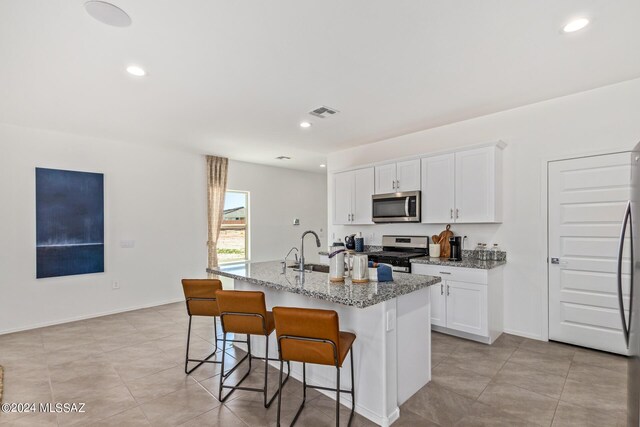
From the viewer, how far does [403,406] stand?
2.33 m

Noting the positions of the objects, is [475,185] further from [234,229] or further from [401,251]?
[234,229]

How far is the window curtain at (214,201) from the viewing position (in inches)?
239

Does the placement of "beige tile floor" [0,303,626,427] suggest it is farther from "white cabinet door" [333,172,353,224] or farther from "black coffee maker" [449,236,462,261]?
"white cabinet door" [333,172,353,224]

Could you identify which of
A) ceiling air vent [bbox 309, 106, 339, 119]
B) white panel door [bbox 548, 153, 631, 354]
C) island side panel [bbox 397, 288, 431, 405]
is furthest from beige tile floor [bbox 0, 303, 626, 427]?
ceiling air vent [bbox 309, 106, 339, 119]

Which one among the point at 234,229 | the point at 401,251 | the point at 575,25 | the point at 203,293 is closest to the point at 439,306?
the point at 401,251

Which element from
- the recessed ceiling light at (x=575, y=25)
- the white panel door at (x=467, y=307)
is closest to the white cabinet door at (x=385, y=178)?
the white panel door at (x=467, y=307)

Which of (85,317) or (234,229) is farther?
(234,229)

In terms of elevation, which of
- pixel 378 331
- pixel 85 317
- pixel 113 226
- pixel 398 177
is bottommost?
pixel 85 317

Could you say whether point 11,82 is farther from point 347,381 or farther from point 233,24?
point 347,381

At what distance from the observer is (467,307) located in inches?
140

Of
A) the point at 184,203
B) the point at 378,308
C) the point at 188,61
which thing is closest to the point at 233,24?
the point at 188,61

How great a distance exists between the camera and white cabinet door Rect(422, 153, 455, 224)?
403cm

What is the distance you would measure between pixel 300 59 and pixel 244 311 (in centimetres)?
205

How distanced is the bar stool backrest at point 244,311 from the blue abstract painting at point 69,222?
140 inches
